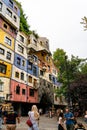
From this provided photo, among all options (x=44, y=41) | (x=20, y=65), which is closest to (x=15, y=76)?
(x=20, y=65)

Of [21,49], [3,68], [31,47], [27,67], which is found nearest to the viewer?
[3,68]

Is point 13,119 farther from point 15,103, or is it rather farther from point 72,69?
point 72,69

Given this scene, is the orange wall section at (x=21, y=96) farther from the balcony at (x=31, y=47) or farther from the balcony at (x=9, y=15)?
the balcony at (x=9, y=15)

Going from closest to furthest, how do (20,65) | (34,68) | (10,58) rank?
(10,58)
(20,65)
(34,68)

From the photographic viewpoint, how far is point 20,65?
3859 cm

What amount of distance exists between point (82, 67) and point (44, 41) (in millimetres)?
9541

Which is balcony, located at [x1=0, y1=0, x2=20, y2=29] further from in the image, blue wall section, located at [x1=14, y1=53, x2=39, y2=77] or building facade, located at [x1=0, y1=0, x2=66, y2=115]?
blue wall section, located at [x1=14, y1=53, x2=39, y2=77]

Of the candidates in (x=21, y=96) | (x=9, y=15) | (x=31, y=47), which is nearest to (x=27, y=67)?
(x=31, y=47)

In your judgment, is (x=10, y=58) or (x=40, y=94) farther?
(x=40, y=94)

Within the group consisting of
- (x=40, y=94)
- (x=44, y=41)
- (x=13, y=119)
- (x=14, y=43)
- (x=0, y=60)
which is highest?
(x=44, y=41)

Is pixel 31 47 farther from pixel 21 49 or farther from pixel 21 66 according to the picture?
pixel 21 66

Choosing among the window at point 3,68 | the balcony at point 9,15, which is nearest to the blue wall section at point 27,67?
the window at point 3,68

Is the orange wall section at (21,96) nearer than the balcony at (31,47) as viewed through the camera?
Yes

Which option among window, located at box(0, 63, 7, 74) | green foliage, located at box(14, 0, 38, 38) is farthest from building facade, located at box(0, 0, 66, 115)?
green foliage, located at box(14, 0, 38, 38)
